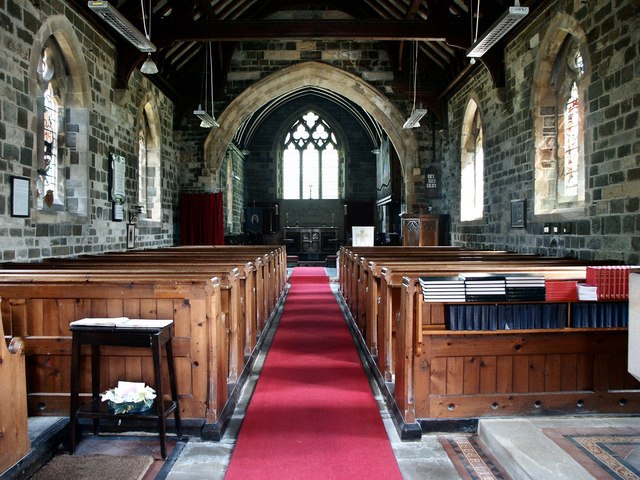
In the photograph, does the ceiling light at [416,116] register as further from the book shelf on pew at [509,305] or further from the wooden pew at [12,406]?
the wooden pew at [12,406]

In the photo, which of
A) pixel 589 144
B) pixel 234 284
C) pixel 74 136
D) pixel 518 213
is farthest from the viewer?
pixel 518 213

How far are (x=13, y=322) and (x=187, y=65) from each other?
28.8ft

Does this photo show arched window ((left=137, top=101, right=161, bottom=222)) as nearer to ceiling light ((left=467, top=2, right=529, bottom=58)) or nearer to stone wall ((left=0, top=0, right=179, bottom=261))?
stone wall ((left=0, top=0, right=179, bottom=261))

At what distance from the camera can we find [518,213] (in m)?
7.12

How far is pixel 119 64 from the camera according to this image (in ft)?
25.2

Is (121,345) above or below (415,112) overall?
below

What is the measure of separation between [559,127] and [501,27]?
1881 millimetres

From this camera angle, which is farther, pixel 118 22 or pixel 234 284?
pixel 118 22

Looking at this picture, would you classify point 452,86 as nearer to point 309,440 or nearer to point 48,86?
point 48,86

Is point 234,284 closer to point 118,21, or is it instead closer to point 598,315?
point 598,315

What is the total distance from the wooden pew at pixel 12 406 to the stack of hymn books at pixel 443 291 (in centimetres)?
203

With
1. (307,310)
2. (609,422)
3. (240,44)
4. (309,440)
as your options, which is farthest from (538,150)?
(240,44)

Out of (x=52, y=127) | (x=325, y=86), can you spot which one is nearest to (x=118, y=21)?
(x=52, y=127)

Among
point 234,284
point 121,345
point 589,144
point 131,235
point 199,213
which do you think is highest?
point 589,144
